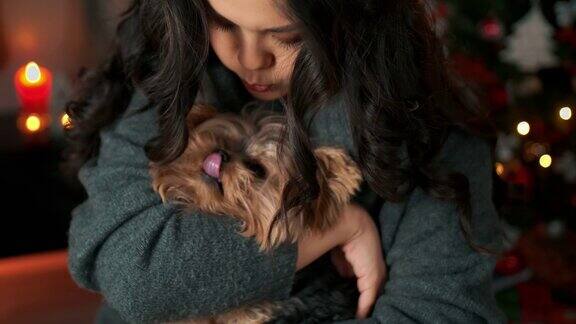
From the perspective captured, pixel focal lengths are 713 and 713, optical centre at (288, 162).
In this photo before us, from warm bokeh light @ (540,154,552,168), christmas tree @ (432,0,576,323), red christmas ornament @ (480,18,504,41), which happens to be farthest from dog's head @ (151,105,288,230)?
warm bokeh light @ (540,154,552,168)

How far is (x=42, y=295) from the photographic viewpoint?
5.53 ft

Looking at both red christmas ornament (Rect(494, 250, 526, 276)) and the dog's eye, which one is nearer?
the dog's eye

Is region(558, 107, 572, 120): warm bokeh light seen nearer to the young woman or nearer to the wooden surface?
the young woman

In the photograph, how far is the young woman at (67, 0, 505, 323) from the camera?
95 centimetres

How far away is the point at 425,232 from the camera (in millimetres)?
1090

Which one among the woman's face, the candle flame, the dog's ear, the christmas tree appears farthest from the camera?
the candle flame

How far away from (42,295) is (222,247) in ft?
2.94

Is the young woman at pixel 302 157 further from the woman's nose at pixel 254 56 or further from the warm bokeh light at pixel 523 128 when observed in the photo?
the warm bokeh light at pixel 523 128

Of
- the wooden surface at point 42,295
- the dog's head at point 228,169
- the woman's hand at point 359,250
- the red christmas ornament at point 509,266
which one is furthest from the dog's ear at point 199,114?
the red christmas ornament at point 509,266

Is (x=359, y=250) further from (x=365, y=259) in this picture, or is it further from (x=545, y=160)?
(x=545, y=160)

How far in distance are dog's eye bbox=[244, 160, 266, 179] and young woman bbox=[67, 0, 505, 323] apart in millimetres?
63

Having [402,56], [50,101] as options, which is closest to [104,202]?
[402,56]

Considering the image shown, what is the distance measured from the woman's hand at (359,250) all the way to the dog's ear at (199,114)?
0.26m

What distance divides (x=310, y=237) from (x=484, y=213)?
30cm
